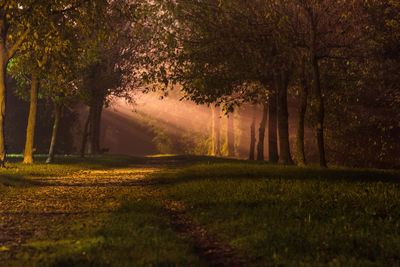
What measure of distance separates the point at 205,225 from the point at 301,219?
79.7 inches

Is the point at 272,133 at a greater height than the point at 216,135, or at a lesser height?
lesser

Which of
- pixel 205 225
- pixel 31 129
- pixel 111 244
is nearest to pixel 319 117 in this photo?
pixel 205 225

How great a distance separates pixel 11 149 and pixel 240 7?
101 ft

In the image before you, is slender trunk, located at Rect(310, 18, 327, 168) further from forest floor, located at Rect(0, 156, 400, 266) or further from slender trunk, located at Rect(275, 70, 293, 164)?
forest floor, located at Rect(0, 156, 400, 266)

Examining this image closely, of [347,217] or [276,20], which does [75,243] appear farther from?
[276,20]

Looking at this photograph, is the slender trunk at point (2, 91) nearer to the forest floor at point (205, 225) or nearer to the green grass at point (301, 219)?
the forest floor at point (205, 225)

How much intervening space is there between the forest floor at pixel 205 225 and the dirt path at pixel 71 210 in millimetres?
25

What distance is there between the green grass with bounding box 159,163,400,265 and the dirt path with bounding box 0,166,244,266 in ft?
1.20

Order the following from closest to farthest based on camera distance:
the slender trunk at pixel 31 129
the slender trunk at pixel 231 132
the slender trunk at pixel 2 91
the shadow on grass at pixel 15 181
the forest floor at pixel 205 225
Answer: the forest floor at pixel 205 225
the shadow on grass at pixel 15 181
the slender trunk at pixel 2 91
the slender trunk at pixel 31 129
the slender trunk at pixel 231 132

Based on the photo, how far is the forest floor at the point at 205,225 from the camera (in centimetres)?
632

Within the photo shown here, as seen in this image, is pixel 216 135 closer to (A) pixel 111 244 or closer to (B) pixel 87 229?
(B) pixel 87 229

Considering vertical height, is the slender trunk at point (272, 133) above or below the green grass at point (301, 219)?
above

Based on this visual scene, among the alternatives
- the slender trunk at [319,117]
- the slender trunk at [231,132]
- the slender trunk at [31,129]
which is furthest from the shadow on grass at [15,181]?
the slender trunk at [231,132]

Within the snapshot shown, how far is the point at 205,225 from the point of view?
8.96 m
